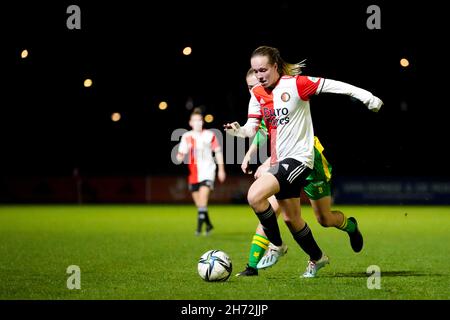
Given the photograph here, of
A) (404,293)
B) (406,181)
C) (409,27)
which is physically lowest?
(404,293)

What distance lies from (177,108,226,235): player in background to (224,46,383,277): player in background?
651 cm

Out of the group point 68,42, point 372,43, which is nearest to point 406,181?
point 372,43

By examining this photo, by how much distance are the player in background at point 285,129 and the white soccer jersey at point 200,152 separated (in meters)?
6.70

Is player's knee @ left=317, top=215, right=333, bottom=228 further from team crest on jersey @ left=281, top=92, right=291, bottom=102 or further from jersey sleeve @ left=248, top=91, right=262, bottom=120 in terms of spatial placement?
team crest on jersey @ left=281, top=92, right=291, bottom=102

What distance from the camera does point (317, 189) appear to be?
7.40 metres

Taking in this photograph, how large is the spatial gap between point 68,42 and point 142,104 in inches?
714

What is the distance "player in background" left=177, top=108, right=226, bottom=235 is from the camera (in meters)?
13.4

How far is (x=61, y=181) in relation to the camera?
1183 inches

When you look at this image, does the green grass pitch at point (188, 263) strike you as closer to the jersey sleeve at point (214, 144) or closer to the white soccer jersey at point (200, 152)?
the white soccer jersey at point (200, 152)

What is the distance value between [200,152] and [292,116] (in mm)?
7128

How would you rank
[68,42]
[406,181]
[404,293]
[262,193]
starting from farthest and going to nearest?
[406,181]
[68,42]
[262,193]
[404,293]

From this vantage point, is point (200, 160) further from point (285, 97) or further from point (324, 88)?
point (324, 88)

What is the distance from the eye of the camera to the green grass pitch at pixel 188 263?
19.5ft

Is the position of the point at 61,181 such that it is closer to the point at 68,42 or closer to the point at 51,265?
the point at 68,42
